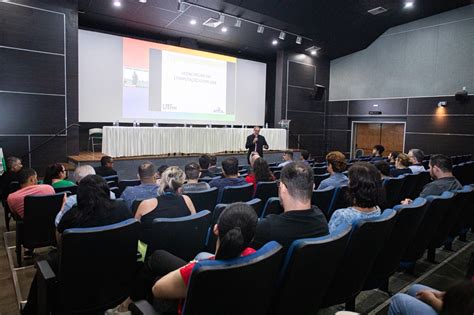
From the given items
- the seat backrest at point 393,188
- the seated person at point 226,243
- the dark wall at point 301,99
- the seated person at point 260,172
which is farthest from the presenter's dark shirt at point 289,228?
the dark wall at point 301,99

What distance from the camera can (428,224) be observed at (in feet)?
8.28

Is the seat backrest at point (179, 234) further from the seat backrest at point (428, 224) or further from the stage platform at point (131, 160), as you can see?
the stage platform at point (131, 160)

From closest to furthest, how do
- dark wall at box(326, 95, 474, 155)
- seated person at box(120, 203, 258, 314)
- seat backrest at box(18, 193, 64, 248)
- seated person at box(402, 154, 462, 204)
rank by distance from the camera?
seated person at box(120, 203, 258, 314) → seat backrest at box(18, 193, 64, 248) → seated person at box(402, 154, 462, 204) → dark wall at box(326, 95, 474, 155)

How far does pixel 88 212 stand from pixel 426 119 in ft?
35.0

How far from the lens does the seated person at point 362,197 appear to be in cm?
212

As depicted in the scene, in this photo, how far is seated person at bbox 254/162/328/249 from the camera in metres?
1.57

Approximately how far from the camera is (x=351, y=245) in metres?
1.73

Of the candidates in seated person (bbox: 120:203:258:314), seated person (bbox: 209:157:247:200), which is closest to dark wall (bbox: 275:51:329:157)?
seated person (bbox: 209:157:247:200)

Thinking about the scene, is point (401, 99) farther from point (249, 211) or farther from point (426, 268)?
point (249, 211)

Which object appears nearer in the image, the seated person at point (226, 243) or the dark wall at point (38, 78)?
the seated person at point (226, 243)

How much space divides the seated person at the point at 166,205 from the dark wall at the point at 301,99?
9.16m

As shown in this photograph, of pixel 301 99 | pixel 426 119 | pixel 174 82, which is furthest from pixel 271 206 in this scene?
pixel 301 99

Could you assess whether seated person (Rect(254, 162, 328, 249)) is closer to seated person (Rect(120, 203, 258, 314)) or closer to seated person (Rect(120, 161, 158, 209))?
seated person (Rect(120, 203, 258, 314))

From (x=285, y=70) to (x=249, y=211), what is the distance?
10561 mm
